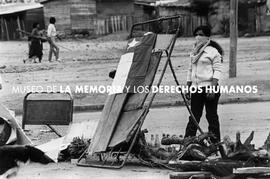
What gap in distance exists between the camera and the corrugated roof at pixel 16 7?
54.0 meters

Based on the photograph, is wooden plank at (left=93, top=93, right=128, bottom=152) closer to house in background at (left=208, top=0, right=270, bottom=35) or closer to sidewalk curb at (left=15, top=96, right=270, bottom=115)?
sidewalk curb at (left=15, top=96, right=270, bottom=115)

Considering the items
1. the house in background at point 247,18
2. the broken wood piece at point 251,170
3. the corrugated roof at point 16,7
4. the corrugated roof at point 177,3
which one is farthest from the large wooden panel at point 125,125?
the corrugated roof at point 16,7

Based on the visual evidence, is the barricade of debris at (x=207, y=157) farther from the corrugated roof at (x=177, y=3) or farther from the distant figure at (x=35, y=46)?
the corrugated roof at (x=177, y=3)

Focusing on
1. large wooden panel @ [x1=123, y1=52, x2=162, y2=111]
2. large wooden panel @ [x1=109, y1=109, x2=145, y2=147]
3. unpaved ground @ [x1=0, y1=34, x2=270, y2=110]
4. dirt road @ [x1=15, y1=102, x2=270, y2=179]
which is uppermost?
large wooden panel @ [x1=123, y1=52, x2=162, y2=111]

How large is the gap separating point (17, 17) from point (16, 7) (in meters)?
0.81

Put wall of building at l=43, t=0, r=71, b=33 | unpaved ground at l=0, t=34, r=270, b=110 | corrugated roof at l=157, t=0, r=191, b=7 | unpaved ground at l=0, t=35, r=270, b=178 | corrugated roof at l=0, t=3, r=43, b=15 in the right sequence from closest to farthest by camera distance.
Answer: unpaved ground at l=0, t=35, r=270, b=178
unpaved ground at l=0, t=34, r=270, b=110
corrugated roof at l=157, t=0, r=191, b=7
wall of building at l=43, t=0, r=71, b=33
corrugated roof at l=0, t=3, r=43, b=15

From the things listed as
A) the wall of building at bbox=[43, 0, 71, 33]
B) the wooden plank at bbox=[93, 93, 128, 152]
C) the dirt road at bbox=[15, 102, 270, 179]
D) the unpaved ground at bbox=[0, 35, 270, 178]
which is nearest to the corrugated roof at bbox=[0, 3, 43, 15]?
the wall of building at bbox=[43, 0, 71, 33]

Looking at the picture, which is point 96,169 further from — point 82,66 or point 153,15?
point 153,15

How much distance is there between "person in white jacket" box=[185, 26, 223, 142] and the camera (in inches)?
346

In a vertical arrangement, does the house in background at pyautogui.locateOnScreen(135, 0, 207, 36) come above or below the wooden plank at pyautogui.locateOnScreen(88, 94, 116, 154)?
below

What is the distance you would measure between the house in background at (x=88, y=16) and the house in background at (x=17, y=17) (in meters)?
1.94

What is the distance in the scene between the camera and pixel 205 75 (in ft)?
28.9

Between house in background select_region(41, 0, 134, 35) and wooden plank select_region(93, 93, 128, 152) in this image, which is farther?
house in background select_region(41, 0, 134, 35)

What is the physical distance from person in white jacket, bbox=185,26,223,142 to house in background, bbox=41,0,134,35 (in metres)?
44.2
